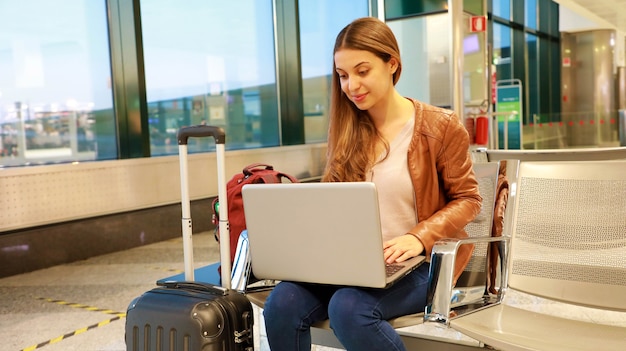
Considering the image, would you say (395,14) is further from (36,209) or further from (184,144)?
(184,144)

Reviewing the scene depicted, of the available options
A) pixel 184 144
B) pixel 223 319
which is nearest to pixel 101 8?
pixel 184 144

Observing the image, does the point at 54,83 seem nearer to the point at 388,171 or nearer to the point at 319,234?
the point at 388,171

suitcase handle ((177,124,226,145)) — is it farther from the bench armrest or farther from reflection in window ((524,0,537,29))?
reflection in window ((524,0,537,29))

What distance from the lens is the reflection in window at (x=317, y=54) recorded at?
28.0 feet

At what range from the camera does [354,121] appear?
6.14 ft

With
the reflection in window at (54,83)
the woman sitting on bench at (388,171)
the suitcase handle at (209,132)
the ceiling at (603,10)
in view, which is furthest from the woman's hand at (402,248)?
the ceiling at (603,10)

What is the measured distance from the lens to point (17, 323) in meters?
3.24

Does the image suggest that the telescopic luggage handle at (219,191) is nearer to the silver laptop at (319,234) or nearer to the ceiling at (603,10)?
the silver laptop at (319,234)

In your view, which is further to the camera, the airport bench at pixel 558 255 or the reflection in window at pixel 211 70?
the reflection in window at pixel 211 70

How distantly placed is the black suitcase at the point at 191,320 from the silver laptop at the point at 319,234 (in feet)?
0.40

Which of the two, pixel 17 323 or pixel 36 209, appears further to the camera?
pixel 36 209

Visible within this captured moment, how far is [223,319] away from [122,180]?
4.05 meters

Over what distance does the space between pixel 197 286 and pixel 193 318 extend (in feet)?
0.46

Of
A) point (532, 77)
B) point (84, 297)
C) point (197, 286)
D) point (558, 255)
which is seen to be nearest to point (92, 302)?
point (84, 297)
